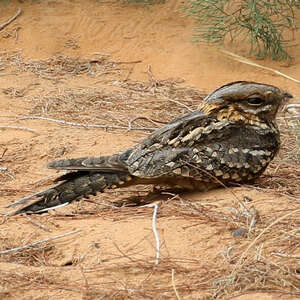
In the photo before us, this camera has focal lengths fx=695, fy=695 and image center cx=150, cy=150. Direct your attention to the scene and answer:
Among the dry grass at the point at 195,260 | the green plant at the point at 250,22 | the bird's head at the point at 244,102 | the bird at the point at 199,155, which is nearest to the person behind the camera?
the dry grass at the point at 195,260

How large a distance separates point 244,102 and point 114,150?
5.68 feet

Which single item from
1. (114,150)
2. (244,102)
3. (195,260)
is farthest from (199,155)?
(114,150)

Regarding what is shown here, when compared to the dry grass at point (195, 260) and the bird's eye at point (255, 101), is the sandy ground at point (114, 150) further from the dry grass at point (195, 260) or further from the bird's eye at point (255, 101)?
the bird's eye at point (255, 101)

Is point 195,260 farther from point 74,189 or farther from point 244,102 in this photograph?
point 244,102

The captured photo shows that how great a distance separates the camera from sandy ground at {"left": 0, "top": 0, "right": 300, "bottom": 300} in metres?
3.72

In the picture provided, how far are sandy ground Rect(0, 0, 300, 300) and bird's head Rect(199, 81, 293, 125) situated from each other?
539 mm

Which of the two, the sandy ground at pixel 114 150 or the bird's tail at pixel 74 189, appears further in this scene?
the bird's tail at pixel 74 189

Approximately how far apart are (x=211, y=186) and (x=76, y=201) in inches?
39.8

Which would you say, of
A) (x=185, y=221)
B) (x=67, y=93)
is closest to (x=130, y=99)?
(x=67, y=93)

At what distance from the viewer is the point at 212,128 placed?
5.06 meters

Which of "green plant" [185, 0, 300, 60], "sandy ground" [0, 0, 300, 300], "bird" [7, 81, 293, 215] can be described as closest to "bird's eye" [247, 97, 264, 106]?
"bird" [7, 81, 293, 215]

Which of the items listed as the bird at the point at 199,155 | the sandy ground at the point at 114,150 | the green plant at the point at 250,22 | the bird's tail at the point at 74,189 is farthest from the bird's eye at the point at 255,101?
the green plant at the point at 250,22

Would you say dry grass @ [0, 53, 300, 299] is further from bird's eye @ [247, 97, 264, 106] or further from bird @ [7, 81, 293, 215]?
bird's eye @ [247, 97, 264, 106]

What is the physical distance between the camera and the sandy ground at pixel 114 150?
12.2 feet
